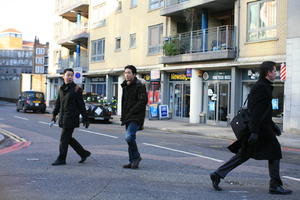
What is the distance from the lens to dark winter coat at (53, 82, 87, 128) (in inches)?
317

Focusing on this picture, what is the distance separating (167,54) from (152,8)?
437cm

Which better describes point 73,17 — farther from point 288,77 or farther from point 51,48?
point 288,77

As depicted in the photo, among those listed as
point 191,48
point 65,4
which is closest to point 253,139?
point 191,48

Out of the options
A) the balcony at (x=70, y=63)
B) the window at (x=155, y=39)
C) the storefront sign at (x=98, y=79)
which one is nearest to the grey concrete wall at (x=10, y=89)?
the balcony at (x=70, y=63)

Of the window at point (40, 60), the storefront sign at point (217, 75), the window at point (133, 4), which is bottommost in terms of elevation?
the storefront sign at point (217, 75)

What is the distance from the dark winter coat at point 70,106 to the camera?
8047mm

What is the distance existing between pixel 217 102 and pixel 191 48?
3473 millimetres

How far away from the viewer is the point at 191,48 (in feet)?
78.2

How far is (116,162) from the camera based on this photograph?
8703 millimetres

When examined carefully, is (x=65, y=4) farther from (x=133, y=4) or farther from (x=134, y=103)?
(x=134, y=103)

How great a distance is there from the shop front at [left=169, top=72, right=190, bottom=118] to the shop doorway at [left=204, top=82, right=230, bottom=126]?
193 centimetres

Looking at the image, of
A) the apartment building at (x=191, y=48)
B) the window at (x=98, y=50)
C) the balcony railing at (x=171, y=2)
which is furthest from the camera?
the window at (x=98, y=50)

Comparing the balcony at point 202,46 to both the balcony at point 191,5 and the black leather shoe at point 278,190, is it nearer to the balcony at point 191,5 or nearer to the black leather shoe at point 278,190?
the balcony at point 191,5

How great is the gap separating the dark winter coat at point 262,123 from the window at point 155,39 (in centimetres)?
2142
